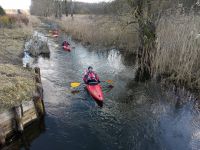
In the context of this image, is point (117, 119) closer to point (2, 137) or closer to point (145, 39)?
point (2, 137)

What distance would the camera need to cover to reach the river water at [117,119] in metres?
6.54

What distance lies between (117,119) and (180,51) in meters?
5.72

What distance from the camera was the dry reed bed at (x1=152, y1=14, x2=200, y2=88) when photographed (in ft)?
33.7

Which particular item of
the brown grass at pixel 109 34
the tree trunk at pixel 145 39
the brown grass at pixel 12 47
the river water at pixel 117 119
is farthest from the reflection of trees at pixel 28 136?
the brown grass at pixel 109 34

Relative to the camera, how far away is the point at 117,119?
782cm

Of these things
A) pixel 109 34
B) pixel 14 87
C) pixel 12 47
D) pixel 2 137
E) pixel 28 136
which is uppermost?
pixel 109 34

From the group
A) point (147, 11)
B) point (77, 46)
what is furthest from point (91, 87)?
point (77, 46)

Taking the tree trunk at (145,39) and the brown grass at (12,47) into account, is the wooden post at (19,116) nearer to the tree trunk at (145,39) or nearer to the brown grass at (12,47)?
the brown grass at (12,47)

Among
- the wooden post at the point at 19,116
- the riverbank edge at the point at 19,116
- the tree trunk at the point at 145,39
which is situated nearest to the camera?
the riverbank edge at the point at 19,116

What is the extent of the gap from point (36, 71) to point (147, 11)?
8.78 metres

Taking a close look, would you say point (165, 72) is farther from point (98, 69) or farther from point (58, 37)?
point (58, 37)

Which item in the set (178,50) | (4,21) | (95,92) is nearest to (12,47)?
(95,92)

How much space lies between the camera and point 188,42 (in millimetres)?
10461

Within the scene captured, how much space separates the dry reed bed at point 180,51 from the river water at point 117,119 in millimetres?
1206
